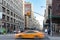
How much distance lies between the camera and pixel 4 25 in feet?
300

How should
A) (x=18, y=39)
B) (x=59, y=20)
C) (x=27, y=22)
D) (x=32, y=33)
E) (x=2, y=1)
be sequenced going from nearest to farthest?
(x=18, y=39) → (x=32, y=33) → (x=59, y=20) → (x=2, y=1) → (x=27, y=22)

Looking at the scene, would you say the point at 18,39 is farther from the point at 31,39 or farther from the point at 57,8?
the point at 57,8

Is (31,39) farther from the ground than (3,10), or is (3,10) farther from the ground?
(3,10)

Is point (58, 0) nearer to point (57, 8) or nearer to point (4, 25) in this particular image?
point (57, 8)

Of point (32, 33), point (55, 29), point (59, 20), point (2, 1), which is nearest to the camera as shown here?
point (32, 33)

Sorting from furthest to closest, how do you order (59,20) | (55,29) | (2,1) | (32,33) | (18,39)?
(2,1) < (55,29) < (59,20) < (32,33) < (18,39)

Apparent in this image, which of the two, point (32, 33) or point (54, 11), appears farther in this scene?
point (54, 11)

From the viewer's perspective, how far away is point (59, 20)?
2672 inches

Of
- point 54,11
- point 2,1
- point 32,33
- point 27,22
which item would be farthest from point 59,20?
point 27,22

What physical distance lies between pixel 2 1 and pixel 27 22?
103 meters

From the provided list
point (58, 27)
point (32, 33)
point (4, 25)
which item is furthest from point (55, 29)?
point (32, 33)

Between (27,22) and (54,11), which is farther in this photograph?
(27,22)

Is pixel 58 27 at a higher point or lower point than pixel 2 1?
lower

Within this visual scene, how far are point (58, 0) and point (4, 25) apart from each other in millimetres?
30616
